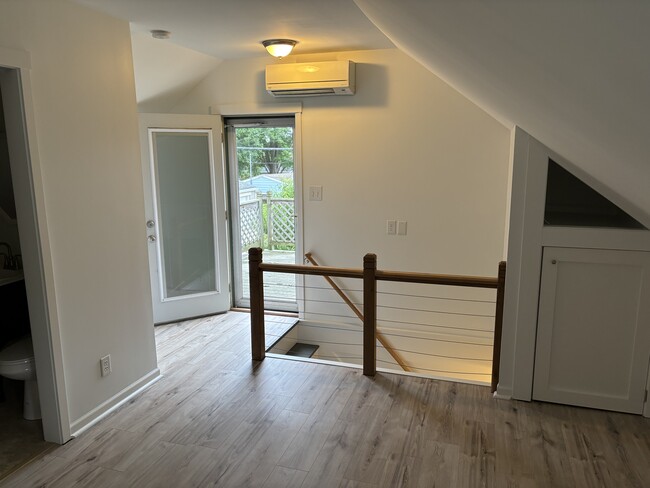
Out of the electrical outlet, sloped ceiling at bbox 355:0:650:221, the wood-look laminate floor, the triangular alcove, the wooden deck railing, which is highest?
sloped ceiling at bbox 355:0:650:221

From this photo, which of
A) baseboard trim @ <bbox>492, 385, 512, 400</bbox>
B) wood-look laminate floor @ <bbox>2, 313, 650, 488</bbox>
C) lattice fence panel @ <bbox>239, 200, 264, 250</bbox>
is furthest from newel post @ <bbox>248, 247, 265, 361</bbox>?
baseboard trim @ <bbox>492, 385, 512, 400</bbox>

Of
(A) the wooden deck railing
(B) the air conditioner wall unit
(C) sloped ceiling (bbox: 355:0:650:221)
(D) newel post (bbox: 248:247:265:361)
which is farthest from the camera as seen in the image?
(B) the air conditioner wall unit

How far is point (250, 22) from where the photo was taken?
3006 mm

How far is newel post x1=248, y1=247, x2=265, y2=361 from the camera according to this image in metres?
3.48

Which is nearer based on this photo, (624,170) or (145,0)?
(624,170)

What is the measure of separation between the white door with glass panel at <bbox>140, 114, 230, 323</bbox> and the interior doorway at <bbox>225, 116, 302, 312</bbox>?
235 millimetres

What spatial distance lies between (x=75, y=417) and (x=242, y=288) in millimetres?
2431

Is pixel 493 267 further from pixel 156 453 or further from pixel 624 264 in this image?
pixel 156 453

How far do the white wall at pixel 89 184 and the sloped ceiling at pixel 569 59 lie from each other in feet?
5.79

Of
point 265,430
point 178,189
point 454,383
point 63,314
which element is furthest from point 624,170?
Result: point 178,189

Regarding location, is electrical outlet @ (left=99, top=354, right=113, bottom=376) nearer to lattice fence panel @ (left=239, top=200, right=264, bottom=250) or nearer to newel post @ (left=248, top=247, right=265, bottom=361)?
newel post @ (left=248, top=247, right=265, bottom=361)

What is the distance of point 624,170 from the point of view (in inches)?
65.4

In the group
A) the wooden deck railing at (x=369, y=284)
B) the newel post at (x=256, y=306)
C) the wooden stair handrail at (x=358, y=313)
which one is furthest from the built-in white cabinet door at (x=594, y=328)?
the newel post at (x=256, y=306)

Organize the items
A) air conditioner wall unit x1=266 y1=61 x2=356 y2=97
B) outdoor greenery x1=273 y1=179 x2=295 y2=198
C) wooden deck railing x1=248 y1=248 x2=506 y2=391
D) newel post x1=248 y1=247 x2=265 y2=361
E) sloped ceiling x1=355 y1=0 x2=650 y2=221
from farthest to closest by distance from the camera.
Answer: outdoor greenery x1=273 y1=179 x2=295 y2=198, air conditioner wall unit x1=266 y1=61 x2=356 y2=97, newel post x1=248 y1=247 x2=265 y2=361, wooden deck railing x1=248 y1=248 x2=506 y2=391, sloped ceiling x1=355 y1=0 x2=650 y2=221
